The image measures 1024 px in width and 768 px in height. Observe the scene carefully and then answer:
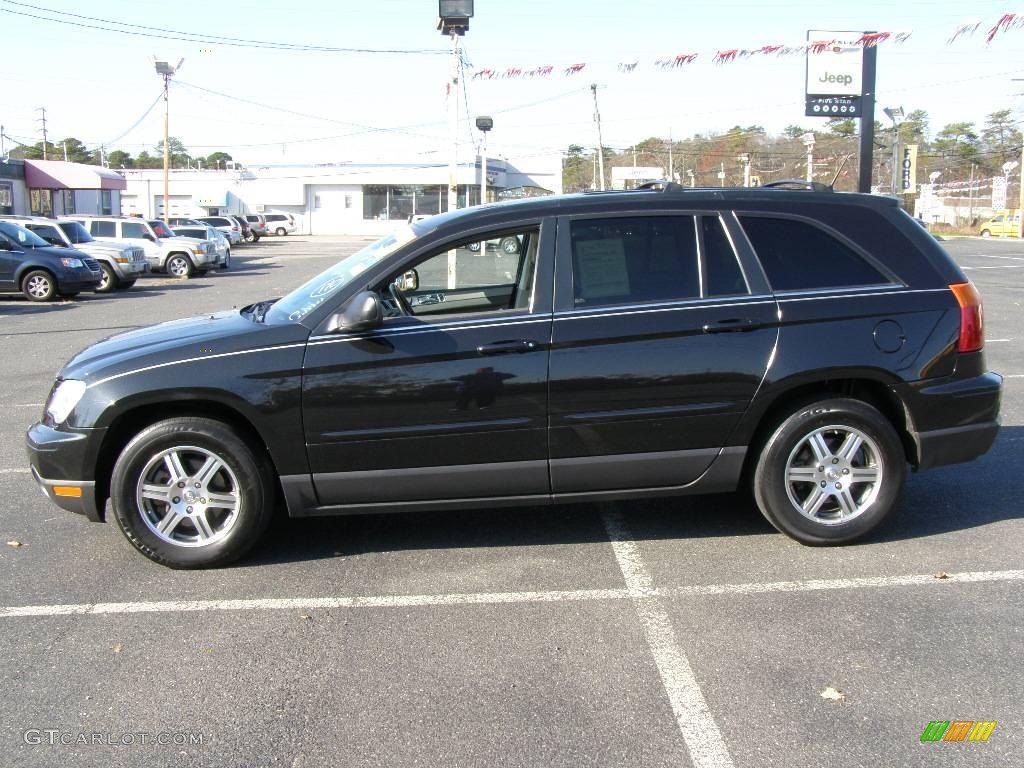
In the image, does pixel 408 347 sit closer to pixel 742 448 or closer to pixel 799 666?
pixel 742 448

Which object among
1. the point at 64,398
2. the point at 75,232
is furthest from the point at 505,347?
the point at 75,232

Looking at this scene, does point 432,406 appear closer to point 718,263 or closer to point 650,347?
point 650,347

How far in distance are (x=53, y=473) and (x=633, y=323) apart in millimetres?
2969

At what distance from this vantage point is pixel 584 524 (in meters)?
5.32

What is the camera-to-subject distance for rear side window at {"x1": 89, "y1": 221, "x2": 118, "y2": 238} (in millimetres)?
27297

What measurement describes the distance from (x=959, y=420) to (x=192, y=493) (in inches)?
156

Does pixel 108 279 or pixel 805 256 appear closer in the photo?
pixel 805 256

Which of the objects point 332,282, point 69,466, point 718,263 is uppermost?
point 718,263

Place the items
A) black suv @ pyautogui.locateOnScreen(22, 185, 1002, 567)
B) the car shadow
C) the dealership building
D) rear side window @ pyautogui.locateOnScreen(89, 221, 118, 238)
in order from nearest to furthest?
1. black suv @ pyautogui.locateOnScreen(22, 185, 1002, 567)
2. the car shadow
3. rear side window @ pyautogui.locateOnScreen(89, 221, 118, 238)
4. the dealership building

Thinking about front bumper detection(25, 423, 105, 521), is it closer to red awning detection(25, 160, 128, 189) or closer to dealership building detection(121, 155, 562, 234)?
red awning detection(25, 160, 128, 189)

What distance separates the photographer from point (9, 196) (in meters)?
43.1

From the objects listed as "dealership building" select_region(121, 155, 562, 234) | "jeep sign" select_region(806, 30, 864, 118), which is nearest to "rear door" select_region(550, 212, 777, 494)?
"jeep sign" select_region(806, 30, 864, 118)

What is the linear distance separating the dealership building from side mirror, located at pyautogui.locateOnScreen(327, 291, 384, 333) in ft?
211

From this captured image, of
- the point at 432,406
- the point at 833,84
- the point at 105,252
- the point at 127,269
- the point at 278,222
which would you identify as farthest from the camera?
the point at 278,222
